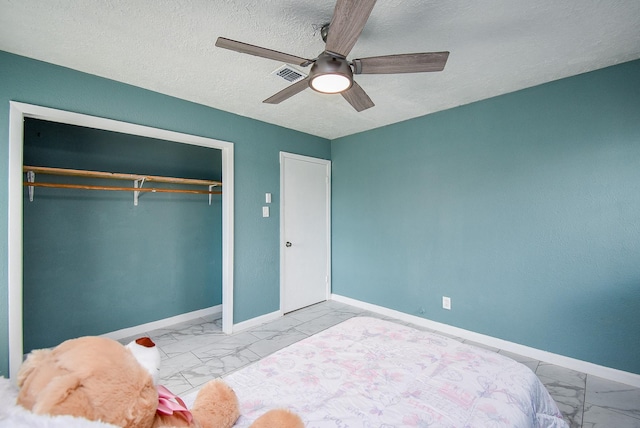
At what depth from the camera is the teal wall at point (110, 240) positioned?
2.69 meters

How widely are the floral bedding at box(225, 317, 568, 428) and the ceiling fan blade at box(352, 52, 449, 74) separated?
165cm

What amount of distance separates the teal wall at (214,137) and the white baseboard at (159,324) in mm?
110

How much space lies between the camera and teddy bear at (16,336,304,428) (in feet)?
2.00

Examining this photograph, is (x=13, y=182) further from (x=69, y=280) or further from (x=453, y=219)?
(x=453, y=219)

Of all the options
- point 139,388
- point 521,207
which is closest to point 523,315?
point 521,207

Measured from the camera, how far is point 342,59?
5.32ft

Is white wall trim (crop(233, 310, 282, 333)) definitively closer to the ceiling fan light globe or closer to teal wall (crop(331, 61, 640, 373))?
teal wall (crop(331, 61, 640, 373))

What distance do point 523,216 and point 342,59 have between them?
2.31 m

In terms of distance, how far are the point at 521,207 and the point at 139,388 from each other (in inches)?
125

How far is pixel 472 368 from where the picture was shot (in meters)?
1.44

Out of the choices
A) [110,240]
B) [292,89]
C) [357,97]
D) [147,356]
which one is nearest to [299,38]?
[292,89]

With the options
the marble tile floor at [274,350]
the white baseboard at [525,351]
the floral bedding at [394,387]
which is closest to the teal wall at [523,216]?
the white baseboard at [525,351]

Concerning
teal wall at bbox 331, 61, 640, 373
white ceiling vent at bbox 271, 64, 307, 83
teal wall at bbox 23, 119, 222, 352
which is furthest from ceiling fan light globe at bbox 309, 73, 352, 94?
teal wall at bbox 23, 119, 222, 352

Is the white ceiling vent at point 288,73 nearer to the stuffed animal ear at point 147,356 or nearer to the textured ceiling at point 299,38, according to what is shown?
the textured ceiling at point 299,38
